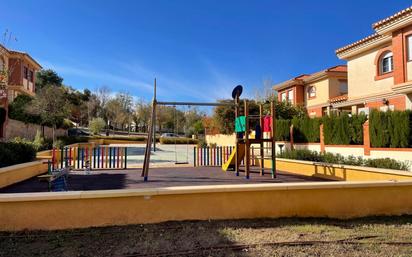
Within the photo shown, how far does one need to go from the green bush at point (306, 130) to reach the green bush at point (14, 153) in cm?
1461

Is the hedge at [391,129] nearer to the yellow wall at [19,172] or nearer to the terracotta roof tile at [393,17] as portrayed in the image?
the terracotta roof tile at [393,17]

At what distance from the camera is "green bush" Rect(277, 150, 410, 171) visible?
33.1 ft

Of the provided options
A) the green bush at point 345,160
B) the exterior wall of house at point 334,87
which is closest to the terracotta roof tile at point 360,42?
the exterior wall of house at point 334,87

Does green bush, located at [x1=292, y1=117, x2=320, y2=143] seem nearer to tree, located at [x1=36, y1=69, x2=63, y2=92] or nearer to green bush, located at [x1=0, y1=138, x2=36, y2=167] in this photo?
green bush, located at [x1=0, y1=138, x2=36, y2=167]

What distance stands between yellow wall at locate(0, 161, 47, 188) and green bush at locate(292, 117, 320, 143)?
14.3 meters

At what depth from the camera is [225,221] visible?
17.5ft

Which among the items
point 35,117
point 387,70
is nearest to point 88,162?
point 35,117

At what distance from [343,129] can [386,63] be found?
7580 millimetres

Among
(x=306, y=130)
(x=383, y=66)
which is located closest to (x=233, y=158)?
(x=306, y=130)

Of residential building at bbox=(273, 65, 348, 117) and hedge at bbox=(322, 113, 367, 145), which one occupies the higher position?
residential building at bbox=(273, 65, 348, 117)

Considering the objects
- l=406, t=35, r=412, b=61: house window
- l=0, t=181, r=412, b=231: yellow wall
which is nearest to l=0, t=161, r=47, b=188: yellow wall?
l=0, t=181, r=412, b=231: yellow wall

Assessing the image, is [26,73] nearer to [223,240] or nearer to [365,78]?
[365,78]

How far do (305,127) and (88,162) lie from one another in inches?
506

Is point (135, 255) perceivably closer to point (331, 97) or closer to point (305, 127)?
point (305, 127)
